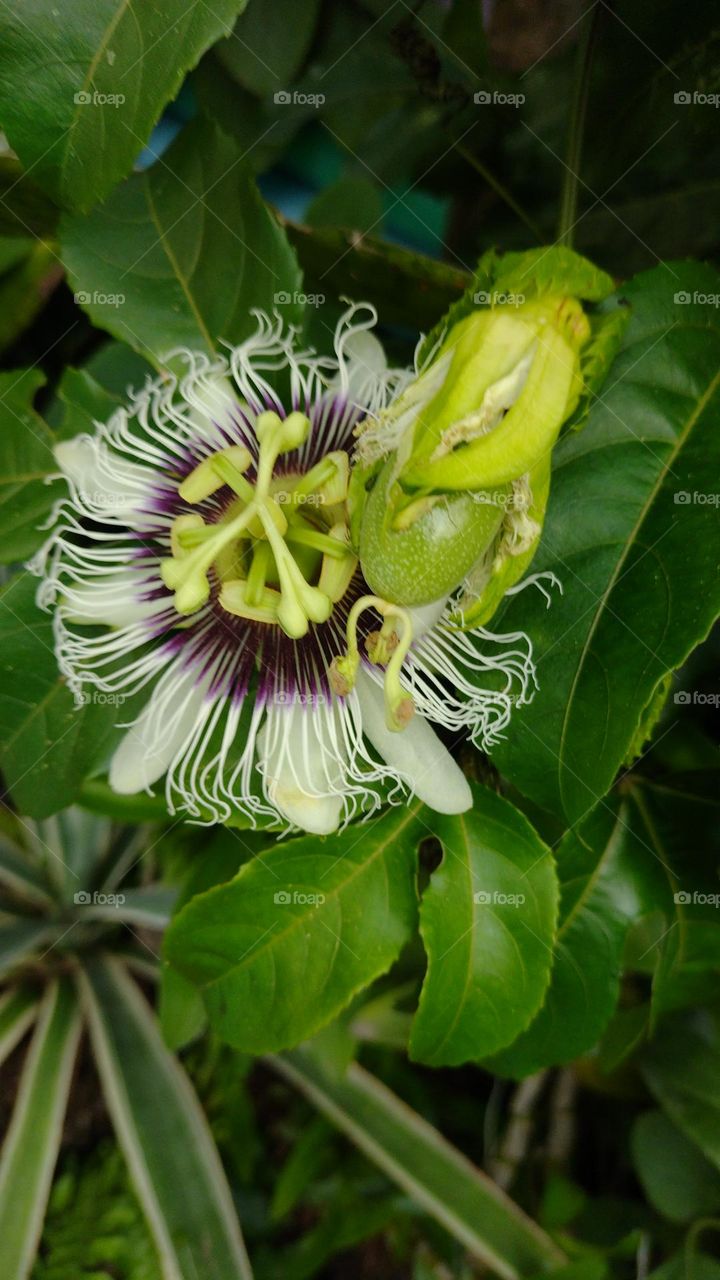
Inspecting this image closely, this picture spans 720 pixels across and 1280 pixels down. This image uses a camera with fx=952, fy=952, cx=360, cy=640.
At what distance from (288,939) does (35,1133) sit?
2.25 ft

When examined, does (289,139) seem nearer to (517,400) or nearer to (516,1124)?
(517,400)

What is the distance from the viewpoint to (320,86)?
Answer: 3.11ft

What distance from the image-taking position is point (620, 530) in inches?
25.9

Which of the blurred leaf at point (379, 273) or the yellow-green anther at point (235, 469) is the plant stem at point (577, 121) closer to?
the blurred leaf at point (379, 273)

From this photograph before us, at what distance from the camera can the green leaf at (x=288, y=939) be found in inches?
29.5

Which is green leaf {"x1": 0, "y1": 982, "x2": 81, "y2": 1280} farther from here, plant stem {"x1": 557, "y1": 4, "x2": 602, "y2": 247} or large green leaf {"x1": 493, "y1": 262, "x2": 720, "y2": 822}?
plant stem {"x1": 557, "y1": 4, "x2": 602, "y2": 247}

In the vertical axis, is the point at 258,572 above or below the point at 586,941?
above

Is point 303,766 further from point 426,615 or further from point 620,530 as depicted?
point 620,530

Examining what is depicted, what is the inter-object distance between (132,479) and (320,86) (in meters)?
0.50

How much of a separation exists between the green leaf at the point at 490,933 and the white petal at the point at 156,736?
9.3 inches

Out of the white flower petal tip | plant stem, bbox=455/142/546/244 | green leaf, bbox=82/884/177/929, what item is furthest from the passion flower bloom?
green leaf, bbox=82/884/177/929

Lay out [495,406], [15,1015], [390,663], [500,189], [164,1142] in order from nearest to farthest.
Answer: [495,406] < [390,663] < [500,189] < [164,1142] < [15,1015]

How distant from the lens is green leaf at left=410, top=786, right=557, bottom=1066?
759mm

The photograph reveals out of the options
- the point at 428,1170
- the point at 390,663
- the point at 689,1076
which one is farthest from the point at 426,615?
the point at 428,1170
